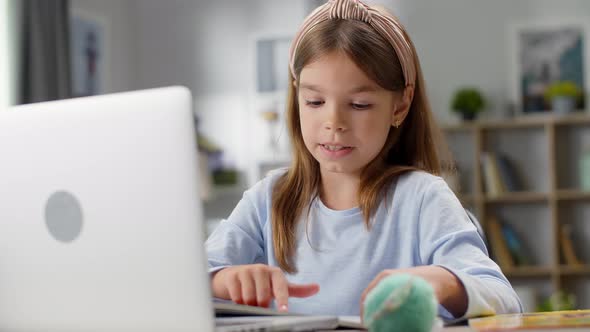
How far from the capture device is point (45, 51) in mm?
4043

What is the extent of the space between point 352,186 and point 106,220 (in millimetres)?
585

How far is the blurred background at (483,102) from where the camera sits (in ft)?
15.3

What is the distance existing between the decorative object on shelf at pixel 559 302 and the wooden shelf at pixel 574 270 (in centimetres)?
13

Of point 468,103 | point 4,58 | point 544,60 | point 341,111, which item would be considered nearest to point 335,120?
point 341,111

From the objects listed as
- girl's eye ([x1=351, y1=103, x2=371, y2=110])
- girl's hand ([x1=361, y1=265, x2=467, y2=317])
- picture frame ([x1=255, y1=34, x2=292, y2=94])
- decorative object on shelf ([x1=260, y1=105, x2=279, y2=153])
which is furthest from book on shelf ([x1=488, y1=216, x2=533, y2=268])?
girl's hand ([x1=361, y1=265, x2=467, y2=317])

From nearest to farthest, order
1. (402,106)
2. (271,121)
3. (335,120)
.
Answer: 1. (335,120)
2. (402,106)
3. (271,121)

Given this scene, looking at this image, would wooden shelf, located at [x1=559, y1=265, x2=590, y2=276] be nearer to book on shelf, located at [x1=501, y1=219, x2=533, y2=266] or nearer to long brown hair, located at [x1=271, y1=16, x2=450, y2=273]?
book on shelf, located at [x1=501, y1=219, x2=533, y2=266]

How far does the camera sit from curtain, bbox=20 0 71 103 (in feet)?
13.0

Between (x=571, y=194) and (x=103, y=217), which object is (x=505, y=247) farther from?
(x=103, y=217)

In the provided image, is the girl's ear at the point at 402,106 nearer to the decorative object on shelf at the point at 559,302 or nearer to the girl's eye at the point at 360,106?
the girl's eye at the point at 360,106

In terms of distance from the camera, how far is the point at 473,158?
484 centimetres

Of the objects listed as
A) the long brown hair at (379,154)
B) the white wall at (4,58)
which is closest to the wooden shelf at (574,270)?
the white wall at (4,58)

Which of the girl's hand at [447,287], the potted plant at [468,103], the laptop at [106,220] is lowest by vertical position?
the girl's hand at [447,287]

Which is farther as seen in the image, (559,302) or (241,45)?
(241,45)
